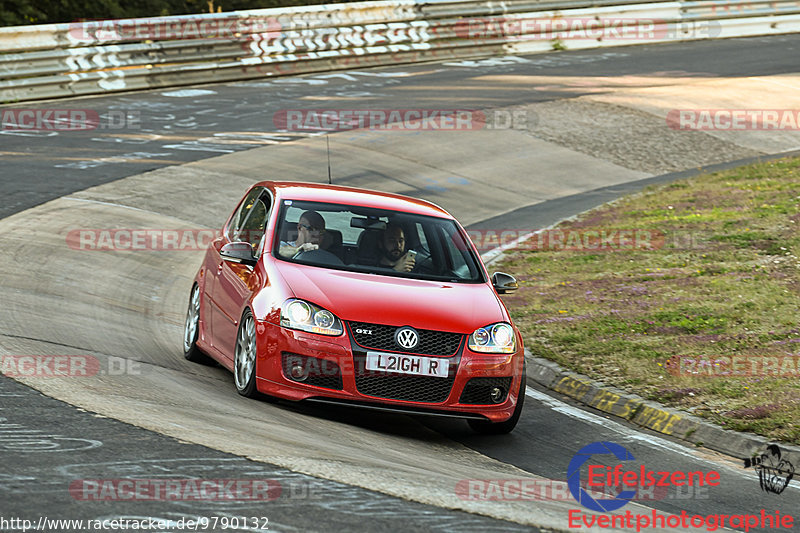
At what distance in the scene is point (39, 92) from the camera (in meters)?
22.8

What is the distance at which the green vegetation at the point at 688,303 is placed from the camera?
9.24 metres

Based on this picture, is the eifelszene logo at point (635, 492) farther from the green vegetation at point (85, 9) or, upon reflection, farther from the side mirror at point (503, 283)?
the green vegetation at point (85, 9)

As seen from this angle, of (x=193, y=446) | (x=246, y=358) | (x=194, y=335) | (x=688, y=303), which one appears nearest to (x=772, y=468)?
(x=246, y=358)

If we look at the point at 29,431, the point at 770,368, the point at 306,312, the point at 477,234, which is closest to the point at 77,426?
the point at 29,431

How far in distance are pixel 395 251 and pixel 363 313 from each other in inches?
50.4

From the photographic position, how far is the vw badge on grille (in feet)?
25.0

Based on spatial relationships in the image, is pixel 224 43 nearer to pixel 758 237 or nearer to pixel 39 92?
pixel 39 92

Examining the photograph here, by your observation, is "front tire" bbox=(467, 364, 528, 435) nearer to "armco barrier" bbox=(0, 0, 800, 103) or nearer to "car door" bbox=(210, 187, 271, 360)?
"car door" bbox=(210, 187, 271, 360)

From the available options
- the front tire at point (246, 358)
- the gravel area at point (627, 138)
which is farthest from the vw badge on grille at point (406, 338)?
the gravel area at point (627, 138)

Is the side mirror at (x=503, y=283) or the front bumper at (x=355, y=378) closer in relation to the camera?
the front bumper at (x=355, y=378)

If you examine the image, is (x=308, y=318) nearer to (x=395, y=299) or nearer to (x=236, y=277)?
(x=395, y=299)

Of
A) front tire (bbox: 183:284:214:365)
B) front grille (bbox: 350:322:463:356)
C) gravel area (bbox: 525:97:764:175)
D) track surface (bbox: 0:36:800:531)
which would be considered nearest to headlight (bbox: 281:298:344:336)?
front grille (bbox: 350:322:463:356)

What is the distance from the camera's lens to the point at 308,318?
25.4 feet

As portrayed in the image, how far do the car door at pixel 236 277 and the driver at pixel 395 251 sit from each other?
971mm
